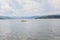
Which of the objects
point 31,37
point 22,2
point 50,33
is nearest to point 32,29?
point 31,37

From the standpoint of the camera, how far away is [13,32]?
1.11 meters

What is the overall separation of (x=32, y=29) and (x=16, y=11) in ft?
0.84

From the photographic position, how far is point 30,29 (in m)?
1.08

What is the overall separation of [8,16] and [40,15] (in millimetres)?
297

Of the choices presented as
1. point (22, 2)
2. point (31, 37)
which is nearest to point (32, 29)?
point (31, 37)

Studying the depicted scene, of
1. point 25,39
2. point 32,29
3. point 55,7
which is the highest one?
point 55,7

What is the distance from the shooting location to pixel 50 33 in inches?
41.9

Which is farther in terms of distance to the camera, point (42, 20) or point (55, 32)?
point (55, 32)

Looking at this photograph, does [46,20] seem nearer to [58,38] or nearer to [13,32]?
[58,38]

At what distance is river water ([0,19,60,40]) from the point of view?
102cm

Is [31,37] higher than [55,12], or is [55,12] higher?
[55,12]

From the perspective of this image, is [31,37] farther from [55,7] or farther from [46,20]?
[55,7]

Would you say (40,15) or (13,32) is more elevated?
(40,15)

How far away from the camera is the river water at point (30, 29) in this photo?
102 cm
